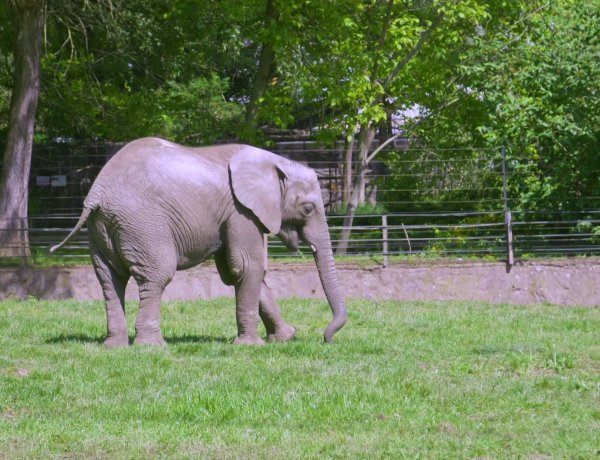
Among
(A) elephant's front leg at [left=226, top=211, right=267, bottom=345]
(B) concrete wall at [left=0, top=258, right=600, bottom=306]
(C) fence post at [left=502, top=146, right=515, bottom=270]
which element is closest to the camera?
(A) elephant's front leg at [left=226, top=211, right=267, bottom=345]

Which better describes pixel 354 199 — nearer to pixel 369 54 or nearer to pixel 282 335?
pixel 369 54

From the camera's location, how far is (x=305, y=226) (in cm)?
1320

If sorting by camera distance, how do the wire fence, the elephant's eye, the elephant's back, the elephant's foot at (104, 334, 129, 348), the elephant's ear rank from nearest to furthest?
the elephant's back → the elephant's foot at (104, 334, 129, 348) → the elephant's ear → the elephant's eye → the wire fence

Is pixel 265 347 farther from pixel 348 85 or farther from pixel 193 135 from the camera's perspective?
pixel 193 135

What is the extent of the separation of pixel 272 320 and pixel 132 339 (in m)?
1.60

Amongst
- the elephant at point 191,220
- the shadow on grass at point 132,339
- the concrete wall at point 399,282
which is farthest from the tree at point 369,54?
the elephant at point 191,220

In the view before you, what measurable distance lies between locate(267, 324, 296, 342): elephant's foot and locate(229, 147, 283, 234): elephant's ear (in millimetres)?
1293

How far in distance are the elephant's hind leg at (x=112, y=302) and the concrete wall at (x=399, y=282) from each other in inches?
314

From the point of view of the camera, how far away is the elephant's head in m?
12.7

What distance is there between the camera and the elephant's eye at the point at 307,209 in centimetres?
1312

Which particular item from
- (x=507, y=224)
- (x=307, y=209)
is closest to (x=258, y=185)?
(x=307, y=209)

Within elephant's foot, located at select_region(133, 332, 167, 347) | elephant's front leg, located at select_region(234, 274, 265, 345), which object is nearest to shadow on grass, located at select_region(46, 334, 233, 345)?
elephant's foot, located at select_region(133, 332, 167, 347)

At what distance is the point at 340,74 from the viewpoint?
78.9 ft

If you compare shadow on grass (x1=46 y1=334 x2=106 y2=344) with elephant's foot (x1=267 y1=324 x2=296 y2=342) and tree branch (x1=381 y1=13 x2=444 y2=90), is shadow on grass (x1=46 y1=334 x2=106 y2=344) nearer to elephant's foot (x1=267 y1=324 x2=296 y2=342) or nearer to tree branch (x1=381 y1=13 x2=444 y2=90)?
elephant's foot (x1=267 y1=324 x2=296 y2=342)
